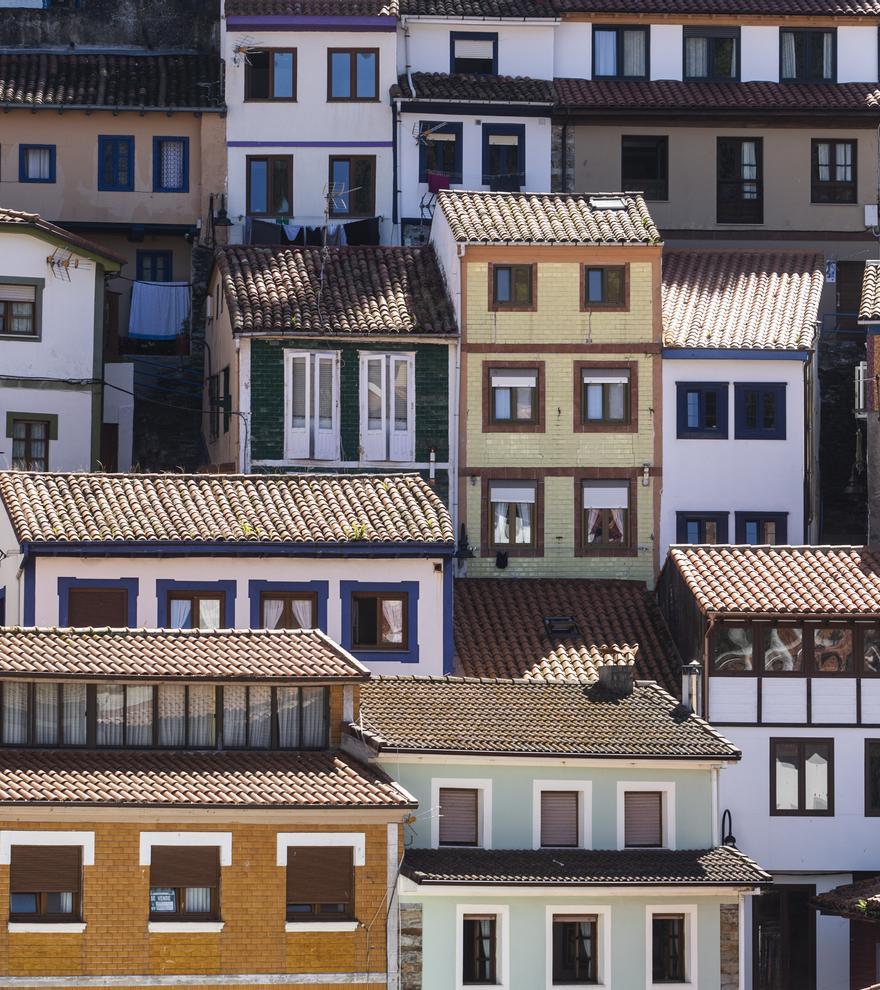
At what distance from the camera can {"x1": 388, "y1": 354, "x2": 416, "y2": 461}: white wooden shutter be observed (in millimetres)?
62812

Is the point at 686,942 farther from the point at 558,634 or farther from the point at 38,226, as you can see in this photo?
the point at 38,226

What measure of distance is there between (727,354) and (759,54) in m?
14.9

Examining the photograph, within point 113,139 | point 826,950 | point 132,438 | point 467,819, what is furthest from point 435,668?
point 113,139

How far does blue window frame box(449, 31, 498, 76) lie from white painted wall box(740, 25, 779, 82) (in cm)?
732

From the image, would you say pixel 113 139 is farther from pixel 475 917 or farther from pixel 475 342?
pixel 475 917

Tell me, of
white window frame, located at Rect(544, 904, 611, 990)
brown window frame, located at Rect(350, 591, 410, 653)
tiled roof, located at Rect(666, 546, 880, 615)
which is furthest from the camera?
tiled roof, located at Rect(666, 546, 880, 615)

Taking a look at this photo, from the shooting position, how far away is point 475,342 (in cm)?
6328

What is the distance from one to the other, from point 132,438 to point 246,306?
6662mm

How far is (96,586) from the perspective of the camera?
53281 mm

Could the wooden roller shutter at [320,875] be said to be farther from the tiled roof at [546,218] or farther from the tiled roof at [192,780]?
the tiled roof at [546,218]

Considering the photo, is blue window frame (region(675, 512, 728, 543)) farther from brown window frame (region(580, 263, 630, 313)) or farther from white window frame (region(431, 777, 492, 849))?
white window frame (region(431, 777, 492, 849))

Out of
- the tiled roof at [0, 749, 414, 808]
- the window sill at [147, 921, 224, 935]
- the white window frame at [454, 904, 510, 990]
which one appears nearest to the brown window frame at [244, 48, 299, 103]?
the tiled roof at [0, 749, 414, 808]

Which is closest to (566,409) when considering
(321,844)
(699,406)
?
(699,406)

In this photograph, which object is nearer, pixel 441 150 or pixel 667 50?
pixel 441 150
